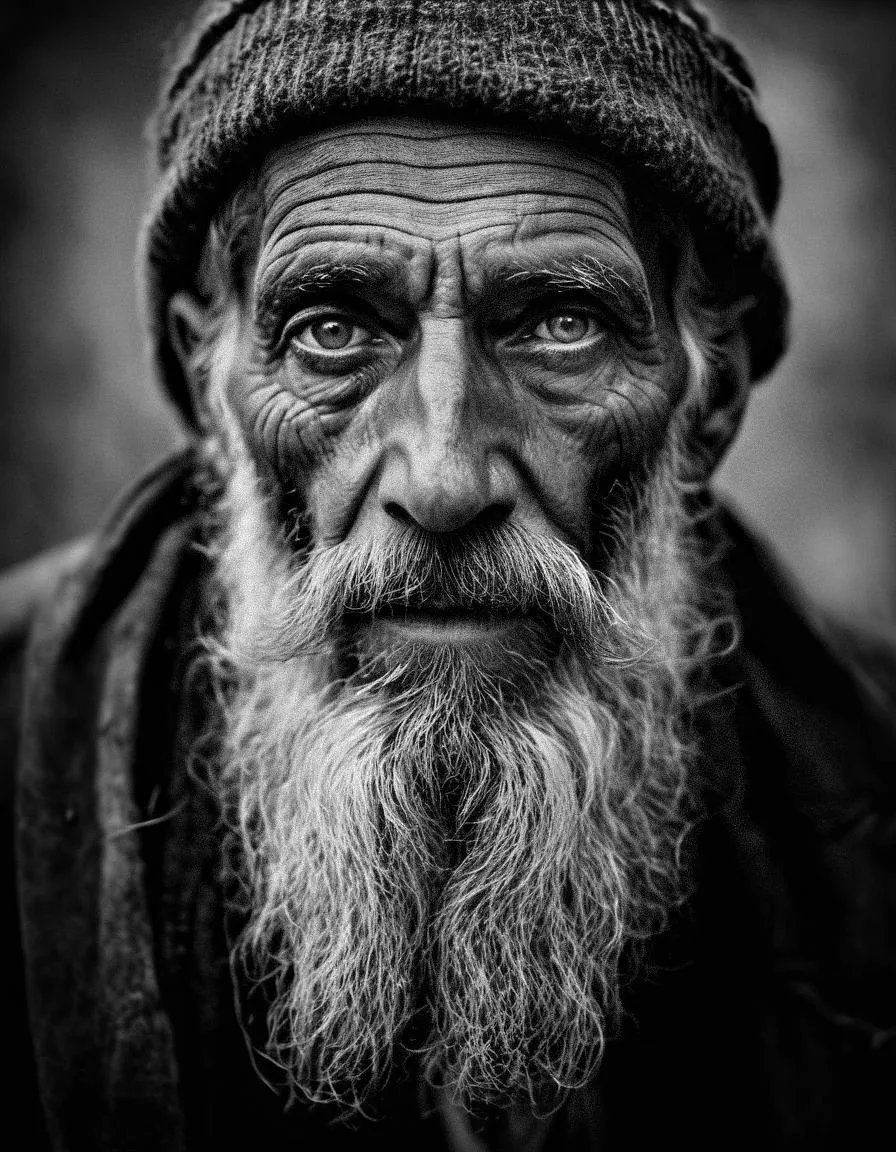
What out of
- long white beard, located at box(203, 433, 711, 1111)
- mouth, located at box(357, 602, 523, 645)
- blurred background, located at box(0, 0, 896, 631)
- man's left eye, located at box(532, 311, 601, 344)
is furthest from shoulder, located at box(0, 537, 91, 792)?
blurred background, located at box(0, 0, 896, 631)

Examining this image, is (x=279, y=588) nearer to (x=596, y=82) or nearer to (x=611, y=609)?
(x=611, y=609)

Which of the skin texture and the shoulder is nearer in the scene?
the skin texture

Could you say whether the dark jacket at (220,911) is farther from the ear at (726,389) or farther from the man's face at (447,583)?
the ear at (726,389)

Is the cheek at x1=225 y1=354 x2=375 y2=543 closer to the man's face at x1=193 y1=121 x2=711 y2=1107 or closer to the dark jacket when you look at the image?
the man's face at x1=193 y1=121 x2=711 y2=1107

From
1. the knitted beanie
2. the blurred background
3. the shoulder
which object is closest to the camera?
the knitted beanie

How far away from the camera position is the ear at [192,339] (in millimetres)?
1739

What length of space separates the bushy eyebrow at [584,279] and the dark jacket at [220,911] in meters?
0.75

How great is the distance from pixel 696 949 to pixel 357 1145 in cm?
76

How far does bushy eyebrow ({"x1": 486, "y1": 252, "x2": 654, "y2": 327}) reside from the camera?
4.36 feet

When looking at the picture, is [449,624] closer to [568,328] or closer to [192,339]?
[568,328]

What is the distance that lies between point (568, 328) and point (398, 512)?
0.45 m

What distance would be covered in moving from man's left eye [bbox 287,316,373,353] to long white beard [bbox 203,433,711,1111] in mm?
311

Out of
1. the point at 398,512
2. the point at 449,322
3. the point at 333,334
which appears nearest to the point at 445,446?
the point at 398,512

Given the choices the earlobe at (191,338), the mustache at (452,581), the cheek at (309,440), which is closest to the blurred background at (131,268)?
the earlobe at (191,338)
